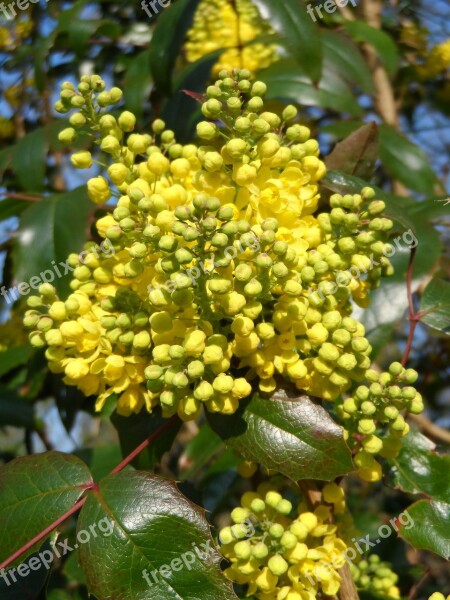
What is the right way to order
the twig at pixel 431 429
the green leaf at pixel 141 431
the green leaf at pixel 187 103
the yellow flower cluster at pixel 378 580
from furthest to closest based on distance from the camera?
the twig at pixel 431 429
the green leaf at pixel 187 103
the yellow flower cluster at pixel 378 580
the green leaf at pixel 141 431

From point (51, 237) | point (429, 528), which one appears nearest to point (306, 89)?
point (51, 237)

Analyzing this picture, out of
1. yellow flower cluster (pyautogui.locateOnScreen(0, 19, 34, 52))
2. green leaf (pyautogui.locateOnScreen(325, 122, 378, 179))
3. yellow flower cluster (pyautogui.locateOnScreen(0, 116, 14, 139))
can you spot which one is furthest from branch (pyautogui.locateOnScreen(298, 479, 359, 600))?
yellow flower cluster (pyautogui.locateOnScreen(0, 19, 34, 52))

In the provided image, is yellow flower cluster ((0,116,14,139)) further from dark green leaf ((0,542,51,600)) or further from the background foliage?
dark green leaf ((0,542,51,600))

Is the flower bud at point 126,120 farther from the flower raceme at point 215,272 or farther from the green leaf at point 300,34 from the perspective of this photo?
the green leaf at point 300,34

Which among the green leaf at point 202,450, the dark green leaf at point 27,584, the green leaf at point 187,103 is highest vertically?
the green leaf at point 187,103

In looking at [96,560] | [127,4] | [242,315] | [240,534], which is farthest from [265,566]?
[127,4]

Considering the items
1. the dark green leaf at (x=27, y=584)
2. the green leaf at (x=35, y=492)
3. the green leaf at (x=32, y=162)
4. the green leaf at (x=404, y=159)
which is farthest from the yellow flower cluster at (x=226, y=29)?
the dark green leaf at (x=27, y=584)

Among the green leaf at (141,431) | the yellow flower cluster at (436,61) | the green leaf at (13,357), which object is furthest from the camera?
the yellow flower cluster at (436,61)
